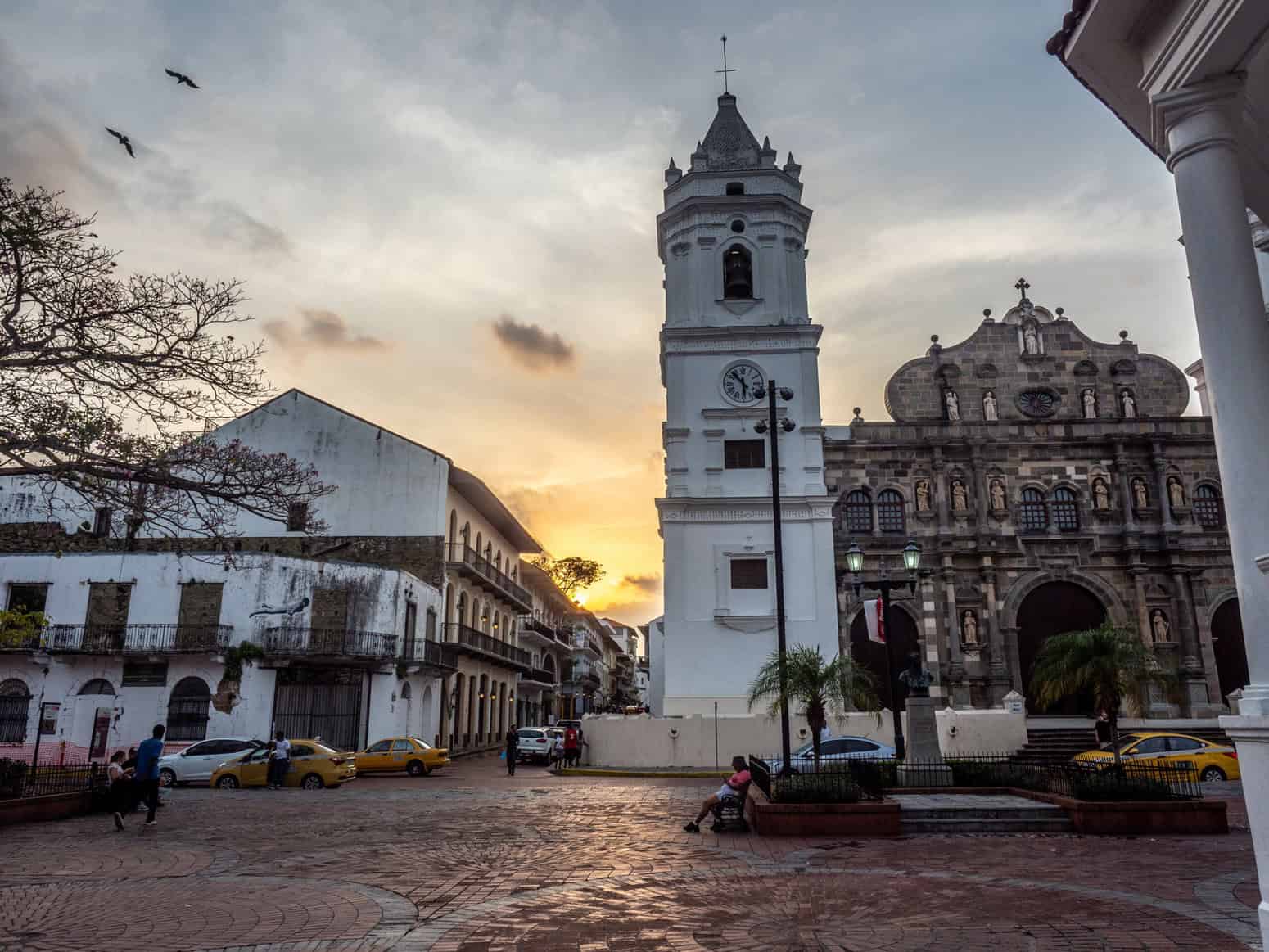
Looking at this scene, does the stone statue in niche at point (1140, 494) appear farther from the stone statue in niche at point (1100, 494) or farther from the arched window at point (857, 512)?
the arched window at point (857, 512)

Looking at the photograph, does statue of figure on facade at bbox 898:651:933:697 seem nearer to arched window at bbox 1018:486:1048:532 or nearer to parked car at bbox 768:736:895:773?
parked car at bbox 768:736:895:773

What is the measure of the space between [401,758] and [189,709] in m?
8.02

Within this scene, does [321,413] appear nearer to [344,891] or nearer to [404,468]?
[404,468]

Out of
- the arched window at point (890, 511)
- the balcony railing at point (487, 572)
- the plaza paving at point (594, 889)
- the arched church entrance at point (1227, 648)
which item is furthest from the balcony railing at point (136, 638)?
the arched church entrance at point (1227, 648)

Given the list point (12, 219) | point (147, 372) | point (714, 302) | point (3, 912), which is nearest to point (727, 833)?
point (3, 912)

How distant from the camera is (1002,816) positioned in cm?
1309

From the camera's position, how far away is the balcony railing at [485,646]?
37688 mm

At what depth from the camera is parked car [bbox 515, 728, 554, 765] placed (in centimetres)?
3350

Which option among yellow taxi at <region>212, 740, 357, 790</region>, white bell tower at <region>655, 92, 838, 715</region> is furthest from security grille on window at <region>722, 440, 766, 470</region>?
yellow taxi at <region>212, 740, 357, 790</region>

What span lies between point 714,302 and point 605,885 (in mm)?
24804

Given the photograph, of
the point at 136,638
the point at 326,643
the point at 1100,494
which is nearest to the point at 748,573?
the point at 326,643

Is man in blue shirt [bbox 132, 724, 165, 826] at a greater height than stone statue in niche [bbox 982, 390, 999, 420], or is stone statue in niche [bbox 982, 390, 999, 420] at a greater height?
stone statue in niche [bbox 982, 390, 999, 420]

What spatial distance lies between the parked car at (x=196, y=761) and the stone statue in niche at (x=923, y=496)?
76.9 ft

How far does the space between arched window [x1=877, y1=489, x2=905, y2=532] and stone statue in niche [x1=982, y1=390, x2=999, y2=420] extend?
4622mm
